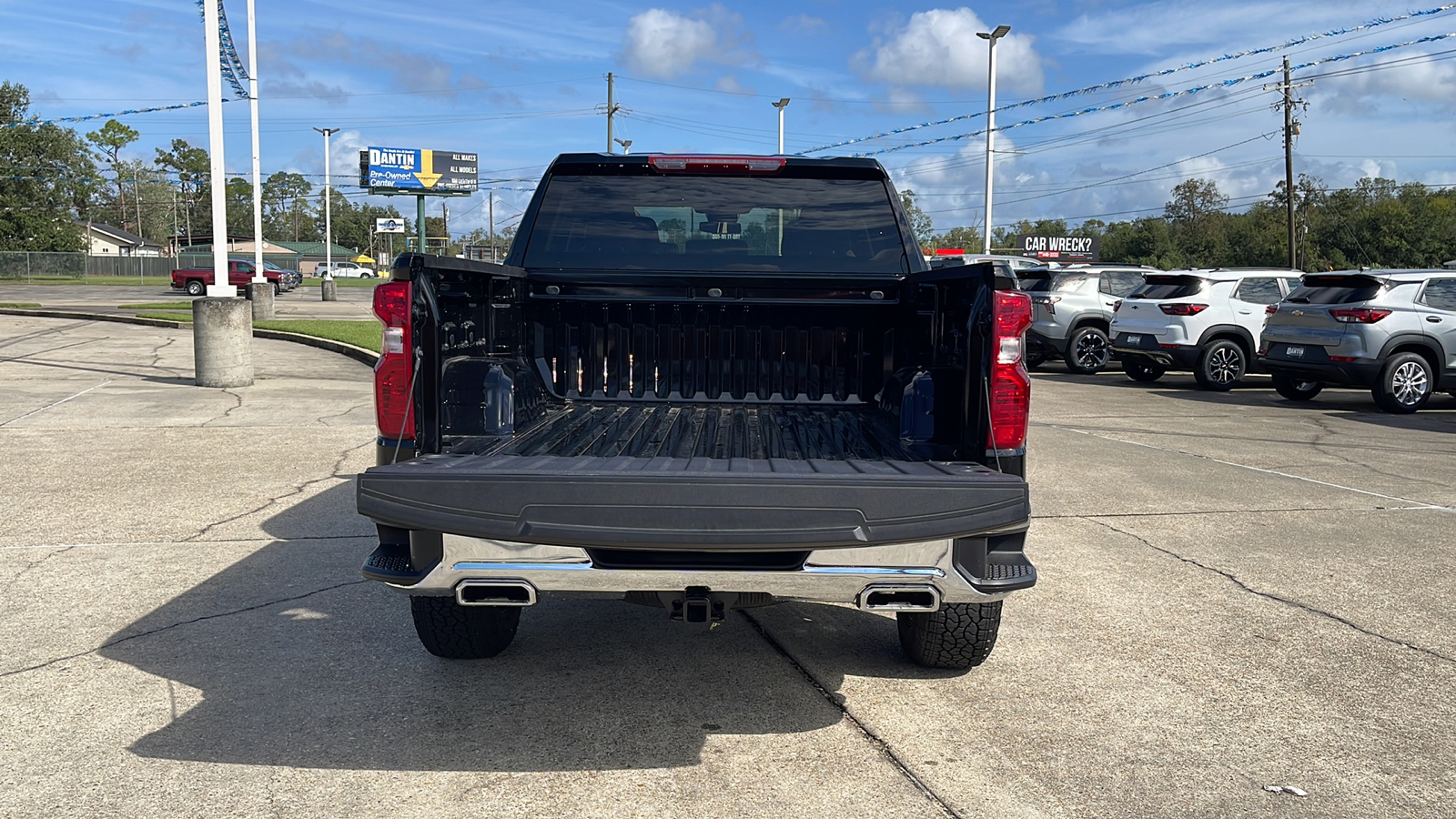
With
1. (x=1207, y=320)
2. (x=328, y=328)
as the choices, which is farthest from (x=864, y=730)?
(x=328, y=328)

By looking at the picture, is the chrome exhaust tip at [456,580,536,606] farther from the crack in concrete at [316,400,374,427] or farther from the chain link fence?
the chain link fence

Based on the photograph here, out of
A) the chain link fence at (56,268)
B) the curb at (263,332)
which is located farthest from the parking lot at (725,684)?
the chain link fence at (56,268)

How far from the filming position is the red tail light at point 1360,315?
46.4 ft

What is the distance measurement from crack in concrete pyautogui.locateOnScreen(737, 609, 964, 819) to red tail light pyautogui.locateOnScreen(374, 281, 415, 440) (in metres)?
1.81

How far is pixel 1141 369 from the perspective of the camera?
18.7m

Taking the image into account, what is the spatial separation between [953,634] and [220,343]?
12.2m

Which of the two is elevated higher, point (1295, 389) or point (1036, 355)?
point (1036, 355)

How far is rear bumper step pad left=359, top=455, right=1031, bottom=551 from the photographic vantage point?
336cm

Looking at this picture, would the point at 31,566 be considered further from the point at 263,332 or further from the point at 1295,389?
the point at 263,332

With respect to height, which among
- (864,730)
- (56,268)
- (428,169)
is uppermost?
(428,169)

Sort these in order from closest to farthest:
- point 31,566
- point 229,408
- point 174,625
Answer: point 174,625 < point 31,566 < point 229,408

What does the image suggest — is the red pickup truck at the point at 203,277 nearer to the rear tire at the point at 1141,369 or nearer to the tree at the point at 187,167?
the rear tire at the point at 1141,369

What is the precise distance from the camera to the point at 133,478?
8.48 metres

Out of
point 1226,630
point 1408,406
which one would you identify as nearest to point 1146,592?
point 1226,630
